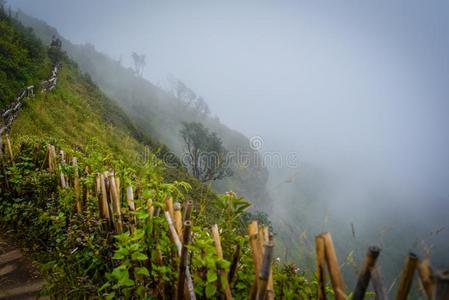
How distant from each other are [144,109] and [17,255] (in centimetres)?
7467

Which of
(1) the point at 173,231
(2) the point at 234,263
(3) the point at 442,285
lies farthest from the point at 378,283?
(1) the point at 173,231

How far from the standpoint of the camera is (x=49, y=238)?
4.84 meters

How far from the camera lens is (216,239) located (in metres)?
2.55

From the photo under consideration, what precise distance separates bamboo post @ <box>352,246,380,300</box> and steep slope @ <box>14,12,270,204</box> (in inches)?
2192

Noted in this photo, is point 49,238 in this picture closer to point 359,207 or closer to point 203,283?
point 203,283

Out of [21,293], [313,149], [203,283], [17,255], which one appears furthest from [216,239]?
[313,149]

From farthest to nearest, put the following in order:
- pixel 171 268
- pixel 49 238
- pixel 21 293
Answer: pixel 49 238
pixel 21 293
pixel 171 268

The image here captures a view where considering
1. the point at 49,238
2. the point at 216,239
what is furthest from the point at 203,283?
the point at 49,238

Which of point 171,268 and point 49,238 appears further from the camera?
point 49,238

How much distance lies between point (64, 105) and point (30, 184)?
16.0 meters

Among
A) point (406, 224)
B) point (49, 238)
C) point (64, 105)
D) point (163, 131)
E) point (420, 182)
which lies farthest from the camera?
point (420, 182)

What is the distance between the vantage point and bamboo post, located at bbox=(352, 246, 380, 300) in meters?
1.64

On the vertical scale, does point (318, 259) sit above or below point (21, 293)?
above

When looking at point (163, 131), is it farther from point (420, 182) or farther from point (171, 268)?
point (420, 182)
